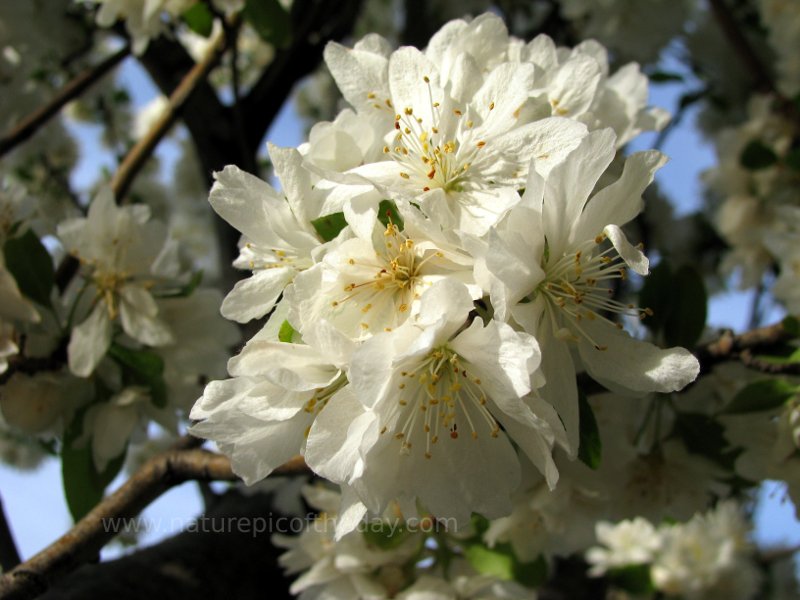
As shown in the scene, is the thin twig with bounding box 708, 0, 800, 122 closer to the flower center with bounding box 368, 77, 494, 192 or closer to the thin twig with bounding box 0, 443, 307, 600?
the flower center with bounding box 368, 77, 494, 192

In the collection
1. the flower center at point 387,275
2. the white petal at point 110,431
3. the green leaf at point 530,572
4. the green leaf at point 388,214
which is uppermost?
the green leaf at point 388,214

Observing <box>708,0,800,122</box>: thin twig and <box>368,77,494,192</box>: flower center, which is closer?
<box>368,77,494,192</box>: flower center

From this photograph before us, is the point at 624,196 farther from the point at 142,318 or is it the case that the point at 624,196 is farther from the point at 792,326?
the point at 142,318

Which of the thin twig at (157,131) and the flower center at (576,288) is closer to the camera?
the flower center at (576,288)

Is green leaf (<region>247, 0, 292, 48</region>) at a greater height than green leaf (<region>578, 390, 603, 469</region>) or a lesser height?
greater

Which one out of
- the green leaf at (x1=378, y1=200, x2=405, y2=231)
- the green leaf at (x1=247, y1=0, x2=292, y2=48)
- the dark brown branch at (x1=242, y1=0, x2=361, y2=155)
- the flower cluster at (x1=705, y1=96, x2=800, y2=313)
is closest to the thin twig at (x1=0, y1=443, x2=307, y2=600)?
the green leaf at (x1=378, y1=200, x2=405, y2=231)

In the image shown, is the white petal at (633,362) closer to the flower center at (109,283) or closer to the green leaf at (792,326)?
the green leaf at (792,326)

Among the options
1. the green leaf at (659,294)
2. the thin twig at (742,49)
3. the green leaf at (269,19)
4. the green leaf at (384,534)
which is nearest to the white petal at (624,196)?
the green leaf at (659,294)
